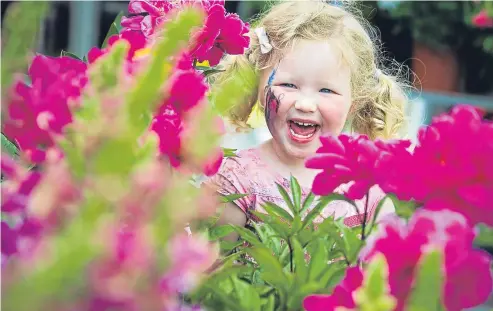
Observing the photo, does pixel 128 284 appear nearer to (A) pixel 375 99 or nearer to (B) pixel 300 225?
(B) pixel 300 225

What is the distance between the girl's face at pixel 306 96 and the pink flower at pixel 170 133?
2.52 ft

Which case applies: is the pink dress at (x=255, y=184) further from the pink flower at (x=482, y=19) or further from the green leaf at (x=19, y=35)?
the pink flower at (x=482, y=19)

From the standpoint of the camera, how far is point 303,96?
141 centimetres

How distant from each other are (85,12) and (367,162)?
4331 mm

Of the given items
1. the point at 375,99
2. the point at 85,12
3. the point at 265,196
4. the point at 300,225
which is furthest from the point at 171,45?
the point at 85,12

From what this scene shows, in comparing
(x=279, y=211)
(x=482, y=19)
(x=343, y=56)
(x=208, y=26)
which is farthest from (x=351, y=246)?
(x=482, y=19)

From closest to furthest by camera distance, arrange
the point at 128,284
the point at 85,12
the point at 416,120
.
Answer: the point at 128,284
the point at 416,120
the point at 85,12

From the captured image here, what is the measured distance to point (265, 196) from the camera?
153cm

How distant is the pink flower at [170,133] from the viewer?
0.64 metres

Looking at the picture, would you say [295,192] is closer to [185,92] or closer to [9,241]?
[185,92]

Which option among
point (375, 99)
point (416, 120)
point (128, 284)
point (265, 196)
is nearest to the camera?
point (128, 284)

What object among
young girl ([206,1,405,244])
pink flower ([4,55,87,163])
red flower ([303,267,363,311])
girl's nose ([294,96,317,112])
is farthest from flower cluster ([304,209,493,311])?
girl's nose ([294,96,317,112])

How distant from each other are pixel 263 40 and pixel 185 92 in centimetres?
95

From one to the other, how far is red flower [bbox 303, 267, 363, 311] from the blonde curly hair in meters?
0.95
